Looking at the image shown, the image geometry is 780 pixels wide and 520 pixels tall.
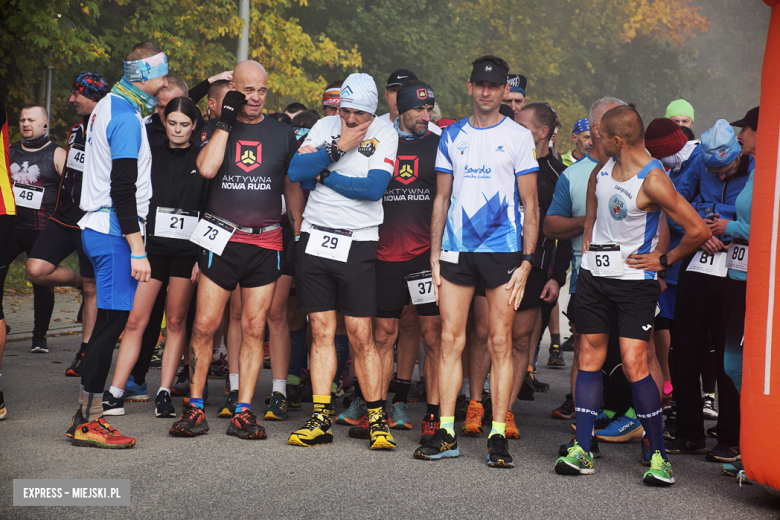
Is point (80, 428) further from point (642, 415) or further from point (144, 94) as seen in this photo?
point (642, 415)

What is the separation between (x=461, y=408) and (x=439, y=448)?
1431 mm

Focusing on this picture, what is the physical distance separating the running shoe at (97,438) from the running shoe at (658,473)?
3.06m

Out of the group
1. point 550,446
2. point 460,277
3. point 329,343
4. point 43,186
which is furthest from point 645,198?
point 43,186

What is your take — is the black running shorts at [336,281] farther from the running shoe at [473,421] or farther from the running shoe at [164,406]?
the running shoe at [164,406]

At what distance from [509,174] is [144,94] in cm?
244

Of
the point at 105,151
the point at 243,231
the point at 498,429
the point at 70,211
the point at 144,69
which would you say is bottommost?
the point at 498,429

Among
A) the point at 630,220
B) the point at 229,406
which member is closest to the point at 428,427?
the point at 229,406

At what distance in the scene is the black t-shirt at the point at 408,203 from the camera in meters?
5.76

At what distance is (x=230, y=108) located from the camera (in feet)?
17.1

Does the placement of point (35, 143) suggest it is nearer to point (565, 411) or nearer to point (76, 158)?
point (76, 158)

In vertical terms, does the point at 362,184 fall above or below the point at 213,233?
above

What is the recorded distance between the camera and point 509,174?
512 cm

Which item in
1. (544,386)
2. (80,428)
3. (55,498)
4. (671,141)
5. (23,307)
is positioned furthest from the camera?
(23,307)

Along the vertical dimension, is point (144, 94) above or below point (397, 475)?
above
